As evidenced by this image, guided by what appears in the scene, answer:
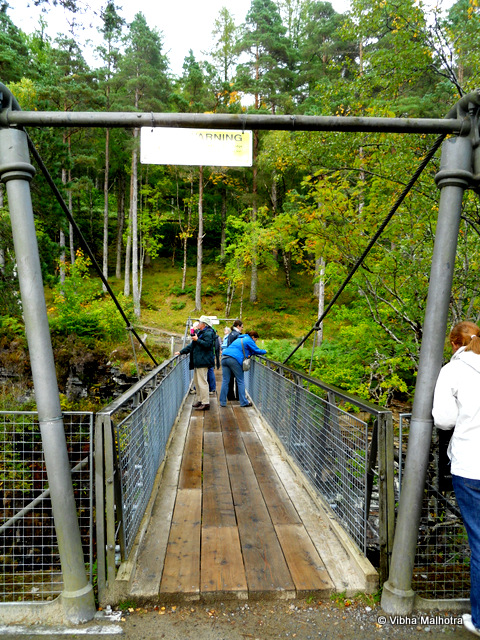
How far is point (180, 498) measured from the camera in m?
3.77

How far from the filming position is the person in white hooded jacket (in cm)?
219

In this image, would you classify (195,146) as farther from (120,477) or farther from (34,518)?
(34,518)

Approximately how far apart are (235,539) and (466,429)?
175 cm

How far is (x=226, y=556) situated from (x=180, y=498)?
1.02 meters

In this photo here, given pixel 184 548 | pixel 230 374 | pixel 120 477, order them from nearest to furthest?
pixel 120 477, pixel 184 548, pixel 230 374

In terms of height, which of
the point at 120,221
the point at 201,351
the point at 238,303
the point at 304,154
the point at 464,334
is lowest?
the point at 201,351

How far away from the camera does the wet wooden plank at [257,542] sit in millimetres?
2559

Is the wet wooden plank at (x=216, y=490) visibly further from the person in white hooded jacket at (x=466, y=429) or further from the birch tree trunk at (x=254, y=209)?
the birch tree trunk at (x=254, y=209)

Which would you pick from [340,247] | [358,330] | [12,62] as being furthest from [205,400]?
[12,62]

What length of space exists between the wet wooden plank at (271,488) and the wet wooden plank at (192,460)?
1.91ft

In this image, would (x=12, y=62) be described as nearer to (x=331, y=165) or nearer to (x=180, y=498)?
(x=331, y=165)

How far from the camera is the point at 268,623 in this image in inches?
91.2

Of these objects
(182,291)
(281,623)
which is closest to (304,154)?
(281,623)

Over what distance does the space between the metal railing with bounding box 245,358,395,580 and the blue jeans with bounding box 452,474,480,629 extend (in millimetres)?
388
